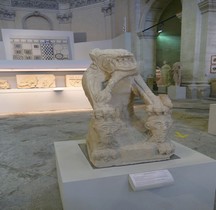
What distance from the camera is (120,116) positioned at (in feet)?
5.50

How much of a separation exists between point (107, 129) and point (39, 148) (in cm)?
193

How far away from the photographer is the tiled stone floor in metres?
1.69

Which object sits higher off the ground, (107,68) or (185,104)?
(107,68)

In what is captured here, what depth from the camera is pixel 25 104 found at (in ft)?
19.4

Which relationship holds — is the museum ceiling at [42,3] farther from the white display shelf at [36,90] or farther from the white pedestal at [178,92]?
the white display shelf at [36,90]

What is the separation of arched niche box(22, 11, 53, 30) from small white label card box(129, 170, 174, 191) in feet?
47.6

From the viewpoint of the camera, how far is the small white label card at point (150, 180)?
120 centimetres

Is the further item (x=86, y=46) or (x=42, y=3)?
(x=42, y=3)

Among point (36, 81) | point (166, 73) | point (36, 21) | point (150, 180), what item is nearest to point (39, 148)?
point (150, 180)

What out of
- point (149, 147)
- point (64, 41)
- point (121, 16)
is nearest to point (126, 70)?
point (149, 147)

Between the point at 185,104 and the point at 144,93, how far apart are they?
15.7 ft

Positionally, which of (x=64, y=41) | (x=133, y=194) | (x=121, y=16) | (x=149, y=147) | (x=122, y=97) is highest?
(x=121, y=16)

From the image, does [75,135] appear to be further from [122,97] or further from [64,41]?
[64,41]

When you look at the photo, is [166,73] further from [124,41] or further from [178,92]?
[124,41]
